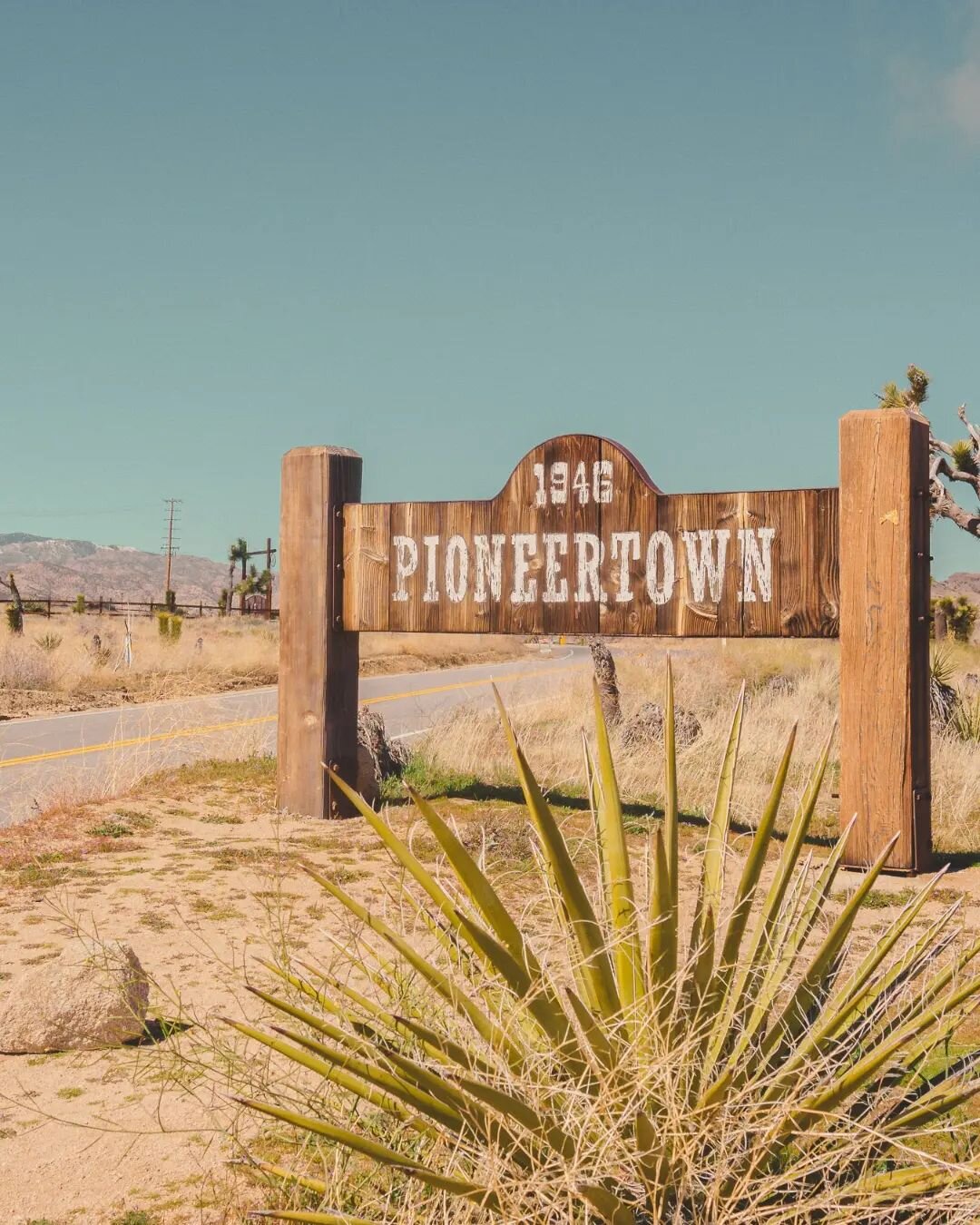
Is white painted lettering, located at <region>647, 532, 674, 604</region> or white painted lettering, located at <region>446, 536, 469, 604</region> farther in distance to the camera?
white painted lettering, located at <region>446, 536, 469, 604</region>

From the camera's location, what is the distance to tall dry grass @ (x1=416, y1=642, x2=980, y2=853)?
7.86 metres

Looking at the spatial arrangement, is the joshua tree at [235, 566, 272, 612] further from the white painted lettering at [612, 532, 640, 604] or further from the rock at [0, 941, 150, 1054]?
the rock at [0, 941, 150, 1054]

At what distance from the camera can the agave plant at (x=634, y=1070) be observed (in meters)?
2.02

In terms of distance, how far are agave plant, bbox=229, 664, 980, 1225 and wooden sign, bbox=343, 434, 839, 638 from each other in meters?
4.29

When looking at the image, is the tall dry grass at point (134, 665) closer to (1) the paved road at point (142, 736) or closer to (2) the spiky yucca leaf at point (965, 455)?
(1) the paved road at point (142, 736)

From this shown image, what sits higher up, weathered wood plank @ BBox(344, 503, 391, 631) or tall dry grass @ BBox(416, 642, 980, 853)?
weathered wood plank @ BBox(344, 503, 391, 631)

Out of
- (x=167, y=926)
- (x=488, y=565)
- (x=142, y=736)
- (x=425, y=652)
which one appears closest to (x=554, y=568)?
(x=488, y=565)

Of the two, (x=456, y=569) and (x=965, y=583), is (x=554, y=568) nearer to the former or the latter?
(x=456, y=569)

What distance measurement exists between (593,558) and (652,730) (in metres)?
3.49

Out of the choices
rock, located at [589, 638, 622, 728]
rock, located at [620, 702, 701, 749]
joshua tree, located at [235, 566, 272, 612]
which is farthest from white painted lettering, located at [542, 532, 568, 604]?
joshua tree, located at [235, 566, 272, 612]

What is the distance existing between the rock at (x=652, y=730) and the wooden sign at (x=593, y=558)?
9.58 ft

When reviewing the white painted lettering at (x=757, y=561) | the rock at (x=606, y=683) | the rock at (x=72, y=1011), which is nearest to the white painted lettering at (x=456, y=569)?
the white painted lettering at (x=757, y=561)

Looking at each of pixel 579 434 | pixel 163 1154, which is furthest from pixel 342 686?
pixel 163 1154

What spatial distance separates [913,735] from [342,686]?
390cm
